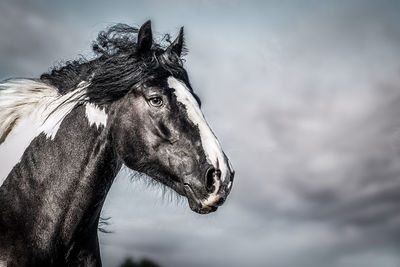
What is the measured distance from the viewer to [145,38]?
15.5 feet

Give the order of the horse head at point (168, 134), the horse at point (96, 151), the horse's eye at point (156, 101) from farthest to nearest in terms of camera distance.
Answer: the horse's eye at point (156, 101)
the horse at point (96, 151)
the horse head at point (168, 134)

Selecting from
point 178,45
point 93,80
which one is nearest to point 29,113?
point 93,80

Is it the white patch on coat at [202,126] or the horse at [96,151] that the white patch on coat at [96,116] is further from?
the white patch on coat at [202,126]

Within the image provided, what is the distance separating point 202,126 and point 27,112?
84.6 inches

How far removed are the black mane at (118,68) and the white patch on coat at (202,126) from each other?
9.7 inches

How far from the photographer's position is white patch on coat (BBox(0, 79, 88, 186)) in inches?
184

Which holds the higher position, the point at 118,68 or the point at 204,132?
the point at 118,68

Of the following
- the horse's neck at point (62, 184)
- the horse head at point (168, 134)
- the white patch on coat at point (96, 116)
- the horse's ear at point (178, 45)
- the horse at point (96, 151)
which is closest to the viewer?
the horse head at point (168, 134)

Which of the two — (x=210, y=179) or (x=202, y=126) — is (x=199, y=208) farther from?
(x=202, y=126)

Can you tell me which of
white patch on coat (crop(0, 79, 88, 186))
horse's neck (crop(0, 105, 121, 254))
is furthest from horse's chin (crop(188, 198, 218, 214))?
white patch on coat (crop(0, 79, 88, 186))

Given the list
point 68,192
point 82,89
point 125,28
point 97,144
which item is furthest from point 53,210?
point 125,28

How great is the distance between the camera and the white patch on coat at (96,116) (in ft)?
15.0

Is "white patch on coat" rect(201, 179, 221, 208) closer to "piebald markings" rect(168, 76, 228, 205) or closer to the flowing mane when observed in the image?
"piebald markings" rect(168, 76, 228, 205)

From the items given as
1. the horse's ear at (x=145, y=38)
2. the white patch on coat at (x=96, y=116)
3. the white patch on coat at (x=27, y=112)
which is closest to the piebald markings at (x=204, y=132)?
the horse's ear at (x=145, y=38)
